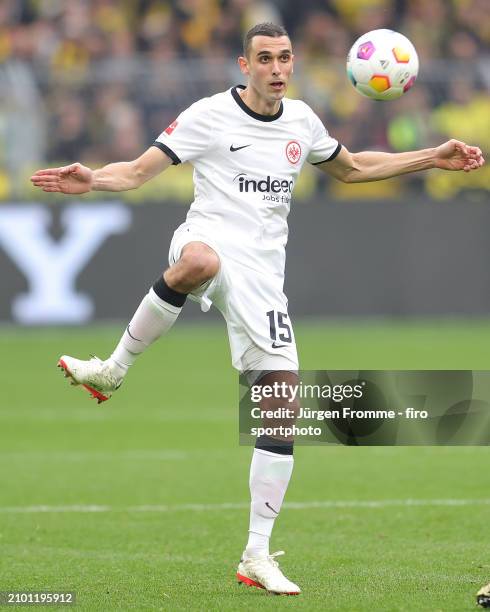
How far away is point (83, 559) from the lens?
26.2ft

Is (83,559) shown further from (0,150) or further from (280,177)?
(0,150)

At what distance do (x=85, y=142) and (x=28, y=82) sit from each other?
1135 millimetres

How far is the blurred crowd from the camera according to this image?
65.0 feet

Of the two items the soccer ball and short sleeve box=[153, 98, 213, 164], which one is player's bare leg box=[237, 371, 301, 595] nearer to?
short sleeve box=[153, 98, 213, 164]

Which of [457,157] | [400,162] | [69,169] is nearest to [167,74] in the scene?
[400,162]

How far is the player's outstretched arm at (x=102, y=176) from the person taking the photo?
712cm

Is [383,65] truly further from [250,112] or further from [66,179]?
[66,179]

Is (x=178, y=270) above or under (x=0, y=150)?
under

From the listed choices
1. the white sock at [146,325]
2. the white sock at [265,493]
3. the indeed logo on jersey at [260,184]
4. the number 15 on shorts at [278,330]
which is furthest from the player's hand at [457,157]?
Result: the white sock at [265,493]

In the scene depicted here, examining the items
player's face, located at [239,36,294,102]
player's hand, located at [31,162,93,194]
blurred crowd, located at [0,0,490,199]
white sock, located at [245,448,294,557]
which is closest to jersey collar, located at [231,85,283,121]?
player's face, located at [239,36,294,102]

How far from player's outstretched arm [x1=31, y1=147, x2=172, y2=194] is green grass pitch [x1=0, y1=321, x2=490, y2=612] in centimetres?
200

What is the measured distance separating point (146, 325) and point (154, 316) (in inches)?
3.2

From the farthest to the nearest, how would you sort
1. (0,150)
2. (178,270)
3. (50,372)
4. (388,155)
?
1. (0,150)
2. (50,372)
3. (388,155)
4. (178,270)

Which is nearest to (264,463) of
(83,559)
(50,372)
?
(83,559)
